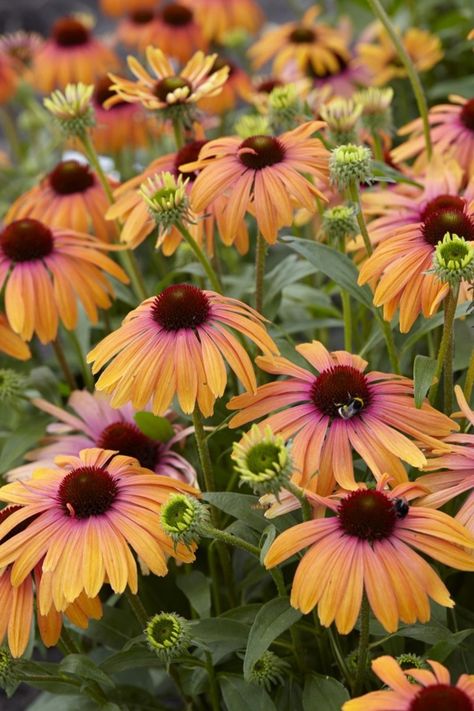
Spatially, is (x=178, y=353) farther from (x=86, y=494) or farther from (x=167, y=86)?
(x=167, y=86)

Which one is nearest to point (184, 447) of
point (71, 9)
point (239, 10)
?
point (239, 10)

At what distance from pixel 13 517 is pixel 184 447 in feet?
1.20

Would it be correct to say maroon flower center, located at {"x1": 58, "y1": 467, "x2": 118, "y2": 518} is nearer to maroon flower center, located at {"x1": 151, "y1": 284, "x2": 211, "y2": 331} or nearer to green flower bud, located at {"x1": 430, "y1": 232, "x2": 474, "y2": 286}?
maroon flower center, located at {"x1": 151, "y1": 284, "x2": 211, "y2": 331}

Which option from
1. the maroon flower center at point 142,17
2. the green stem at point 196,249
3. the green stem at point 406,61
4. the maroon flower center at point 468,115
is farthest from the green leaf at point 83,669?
the maroon flower center at point 142,17

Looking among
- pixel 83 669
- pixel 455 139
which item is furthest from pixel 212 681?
pixel 455 139

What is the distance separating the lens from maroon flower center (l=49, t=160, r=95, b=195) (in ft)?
5.27

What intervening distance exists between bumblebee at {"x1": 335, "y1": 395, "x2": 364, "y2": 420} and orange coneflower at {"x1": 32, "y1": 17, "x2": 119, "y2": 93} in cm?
149

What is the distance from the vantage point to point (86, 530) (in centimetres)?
102

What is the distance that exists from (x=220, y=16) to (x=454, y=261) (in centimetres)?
170

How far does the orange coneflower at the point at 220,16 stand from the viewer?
2479 mm

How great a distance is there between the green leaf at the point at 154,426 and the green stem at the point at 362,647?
0.37m

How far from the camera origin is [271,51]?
90.5 inches

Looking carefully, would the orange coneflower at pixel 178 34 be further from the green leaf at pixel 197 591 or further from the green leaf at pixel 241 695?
the green leaf at pixel 241 695

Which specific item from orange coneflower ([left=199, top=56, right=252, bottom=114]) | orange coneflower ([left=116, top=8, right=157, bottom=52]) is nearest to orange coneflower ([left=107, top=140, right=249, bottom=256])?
orange coneflower ([left=199, top=56, right=252, bottom=114])
